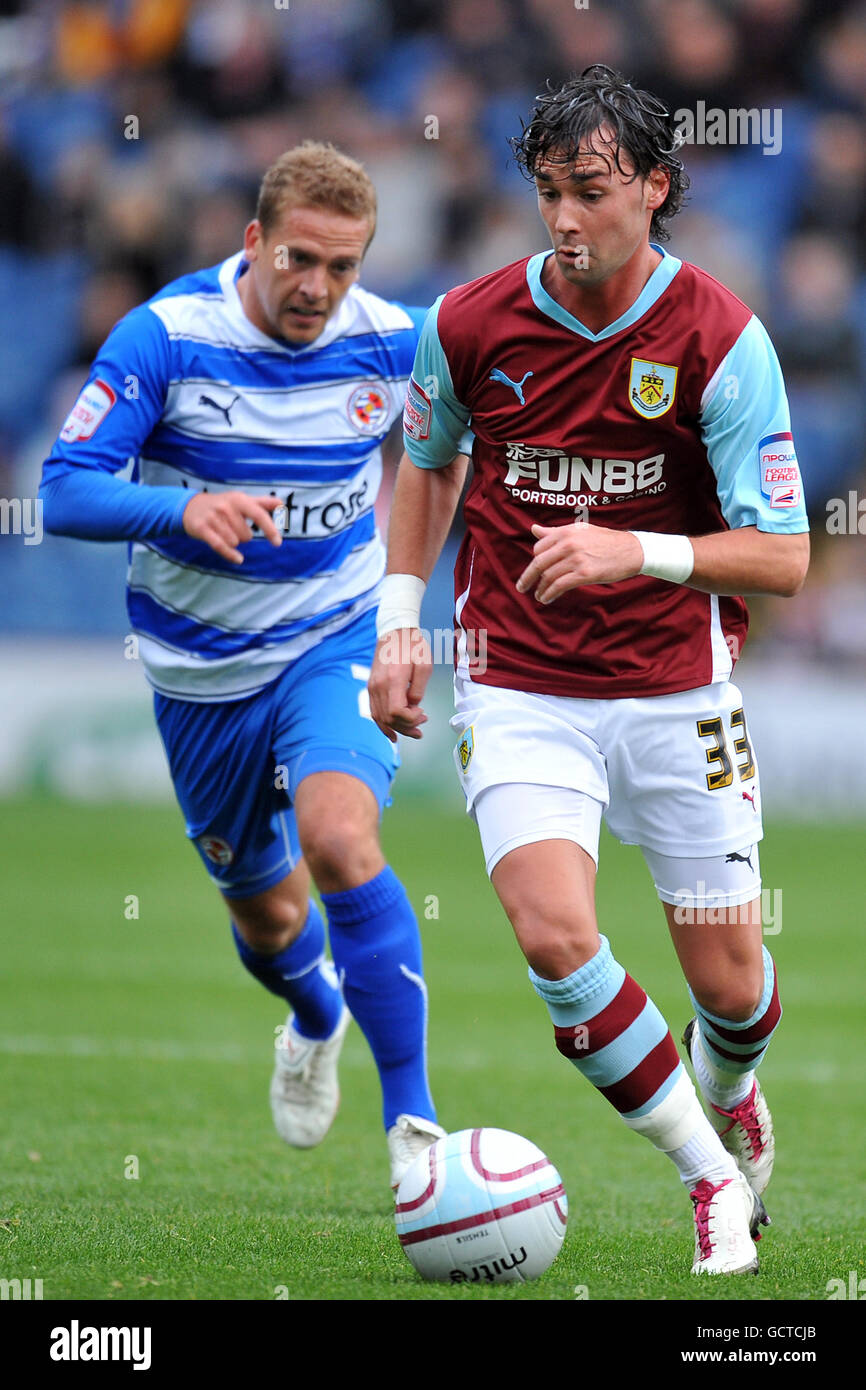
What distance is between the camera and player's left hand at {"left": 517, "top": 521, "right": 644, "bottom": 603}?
3451 millimetres

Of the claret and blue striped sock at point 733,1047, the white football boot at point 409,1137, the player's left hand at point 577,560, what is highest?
the player's left hand at point 577,560

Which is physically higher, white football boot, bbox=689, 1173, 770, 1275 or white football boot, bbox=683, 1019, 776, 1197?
white football boot, bbox=683, 1019, 776, 1197

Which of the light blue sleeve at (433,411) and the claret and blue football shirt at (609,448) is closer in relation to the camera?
the claret and blue football shirt at (609,448)

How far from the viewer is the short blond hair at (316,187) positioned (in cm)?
491

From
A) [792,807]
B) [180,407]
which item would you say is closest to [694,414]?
[180,407]

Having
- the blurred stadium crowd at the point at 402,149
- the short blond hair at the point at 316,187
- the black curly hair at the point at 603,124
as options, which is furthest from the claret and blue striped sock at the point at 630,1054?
the blurred stadium crowd at the point at 402,149

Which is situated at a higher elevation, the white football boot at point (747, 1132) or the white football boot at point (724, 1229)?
the white football boot at point (747, 1132)

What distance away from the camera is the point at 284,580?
5293 millimetres

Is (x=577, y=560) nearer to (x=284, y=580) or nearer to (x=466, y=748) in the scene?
(x=466, y=748)

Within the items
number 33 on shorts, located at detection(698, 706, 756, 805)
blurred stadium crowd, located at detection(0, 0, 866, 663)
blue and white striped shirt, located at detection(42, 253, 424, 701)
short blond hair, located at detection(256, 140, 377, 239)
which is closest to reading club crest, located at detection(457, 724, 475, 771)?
number 33 on shorts, located at detection(698, 706, 756, 805)

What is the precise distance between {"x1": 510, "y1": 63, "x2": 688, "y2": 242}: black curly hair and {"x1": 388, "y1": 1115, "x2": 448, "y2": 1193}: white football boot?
93.1 inches

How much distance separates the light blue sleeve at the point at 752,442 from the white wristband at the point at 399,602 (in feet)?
2.59

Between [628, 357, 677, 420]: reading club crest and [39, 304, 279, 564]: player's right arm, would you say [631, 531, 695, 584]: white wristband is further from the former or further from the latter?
[39, 304, 279, 564]: player's right arm

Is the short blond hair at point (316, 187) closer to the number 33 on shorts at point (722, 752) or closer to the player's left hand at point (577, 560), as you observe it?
the player's left hand at point (577, 560)
